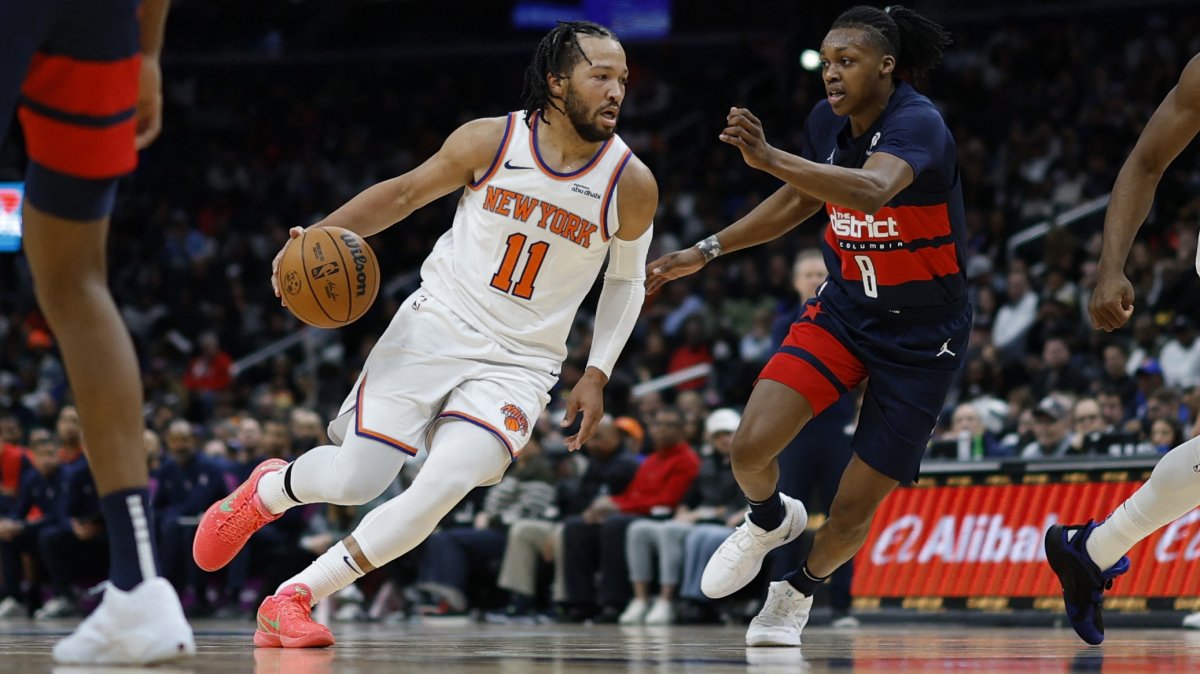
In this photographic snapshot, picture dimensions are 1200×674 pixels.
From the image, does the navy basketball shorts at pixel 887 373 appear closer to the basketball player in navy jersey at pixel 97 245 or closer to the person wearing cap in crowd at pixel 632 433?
the basketball player in navy jersey at pixel 97 245

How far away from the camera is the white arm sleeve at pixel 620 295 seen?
5.71 m

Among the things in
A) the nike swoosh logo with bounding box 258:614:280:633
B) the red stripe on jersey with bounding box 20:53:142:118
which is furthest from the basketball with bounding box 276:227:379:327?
the red stripe on jersey with bounding box 20:53:142:118

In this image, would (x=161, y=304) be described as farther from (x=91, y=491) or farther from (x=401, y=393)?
(x=401, y=393)

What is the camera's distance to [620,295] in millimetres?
5766

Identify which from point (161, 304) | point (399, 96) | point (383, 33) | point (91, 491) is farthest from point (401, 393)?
point (383, 33)

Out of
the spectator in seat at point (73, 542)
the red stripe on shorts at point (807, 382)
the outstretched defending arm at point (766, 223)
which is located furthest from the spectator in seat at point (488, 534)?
the red stripe on shorts at point (807, 382)

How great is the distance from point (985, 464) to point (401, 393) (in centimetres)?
537

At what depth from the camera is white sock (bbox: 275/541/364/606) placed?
206 inches

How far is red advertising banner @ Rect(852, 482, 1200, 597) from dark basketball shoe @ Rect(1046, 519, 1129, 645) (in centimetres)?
333

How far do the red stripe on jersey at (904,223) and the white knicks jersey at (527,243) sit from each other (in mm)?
865

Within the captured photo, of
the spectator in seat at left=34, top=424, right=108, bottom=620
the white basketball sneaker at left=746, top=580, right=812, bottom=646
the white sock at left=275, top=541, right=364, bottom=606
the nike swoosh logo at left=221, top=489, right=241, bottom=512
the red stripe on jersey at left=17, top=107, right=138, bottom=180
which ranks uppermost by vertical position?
the red stripe on jersey at left=17, top=107, right=138, bottom=180

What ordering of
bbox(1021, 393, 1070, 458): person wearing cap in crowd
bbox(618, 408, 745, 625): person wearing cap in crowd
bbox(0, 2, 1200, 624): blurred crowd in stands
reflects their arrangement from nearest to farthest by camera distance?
1. bbox(1021, 393, 1070, 458): person wearing cap in crowd
2. bbox(618, 408, 745, 625): person wearing cap in crowd
3. bbox(0, 2, 1200, 624): blurred crowd in stands

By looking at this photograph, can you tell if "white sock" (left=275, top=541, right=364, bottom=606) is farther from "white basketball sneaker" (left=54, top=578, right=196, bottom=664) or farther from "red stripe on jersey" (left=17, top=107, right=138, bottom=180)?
"red stripe on jersey" (left=17, top=107, right=138, bottom=180)

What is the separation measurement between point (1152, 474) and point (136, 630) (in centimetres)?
347
